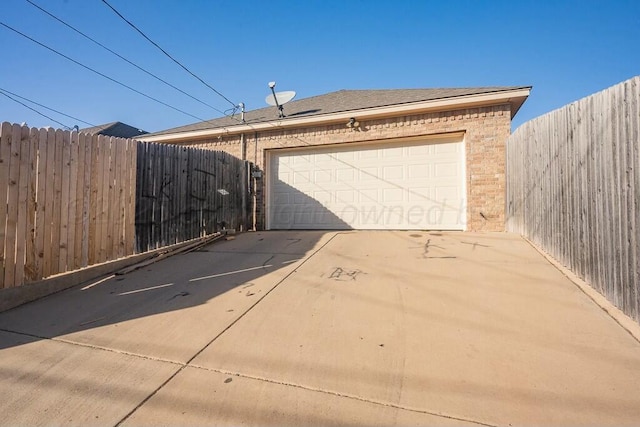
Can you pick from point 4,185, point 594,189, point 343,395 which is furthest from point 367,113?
point 343,395

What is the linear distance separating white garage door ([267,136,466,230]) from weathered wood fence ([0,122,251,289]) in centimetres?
242

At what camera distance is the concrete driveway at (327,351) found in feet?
5.93

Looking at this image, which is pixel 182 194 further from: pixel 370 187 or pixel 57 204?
pixel 370 187

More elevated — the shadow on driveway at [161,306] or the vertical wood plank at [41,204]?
the vertical wood plank at [41,204]

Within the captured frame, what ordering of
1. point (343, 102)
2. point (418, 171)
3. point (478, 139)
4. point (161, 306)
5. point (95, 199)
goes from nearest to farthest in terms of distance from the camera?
point (161, 306) < point (95, 199) < point (478, 139) < point (418, 171) < point (343, 102)

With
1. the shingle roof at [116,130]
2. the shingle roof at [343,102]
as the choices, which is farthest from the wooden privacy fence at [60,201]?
the shingle roof at [116,130]

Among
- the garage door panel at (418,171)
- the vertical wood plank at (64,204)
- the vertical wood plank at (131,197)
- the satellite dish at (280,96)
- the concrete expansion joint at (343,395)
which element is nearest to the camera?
the concrete expansion joint at (343,395)

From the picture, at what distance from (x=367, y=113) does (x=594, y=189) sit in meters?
5.08

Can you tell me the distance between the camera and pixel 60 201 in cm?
404

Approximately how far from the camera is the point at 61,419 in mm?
1782

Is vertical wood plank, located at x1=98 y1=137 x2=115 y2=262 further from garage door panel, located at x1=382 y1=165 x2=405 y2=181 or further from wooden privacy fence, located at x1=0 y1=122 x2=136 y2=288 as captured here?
garage door panel, located at x1=382 y1=165 x2=405 y2=181

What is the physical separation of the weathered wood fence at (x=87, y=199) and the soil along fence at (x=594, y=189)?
20.4 ft

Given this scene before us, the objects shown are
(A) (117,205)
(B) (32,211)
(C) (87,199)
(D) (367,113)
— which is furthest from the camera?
(D) (367,113)

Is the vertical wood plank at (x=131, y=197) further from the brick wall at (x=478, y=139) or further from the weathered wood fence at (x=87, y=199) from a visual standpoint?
the brick wall at (x=478, y=139)
